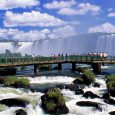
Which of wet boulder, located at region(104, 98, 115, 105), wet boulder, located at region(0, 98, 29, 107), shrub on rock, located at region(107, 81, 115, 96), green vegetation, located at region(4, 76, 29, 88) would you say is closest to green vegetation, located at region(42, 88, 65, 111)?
wet boulder, located at region(0, 98, 29, 107)

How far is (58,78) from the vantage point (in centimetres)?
8419

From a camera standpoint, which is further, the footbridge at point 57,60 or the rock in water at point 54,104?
the footbridge at point 57,60

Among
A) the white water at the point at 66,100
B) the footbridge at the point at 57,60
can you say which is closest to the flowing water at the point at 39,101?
the white water at the point at 66,100

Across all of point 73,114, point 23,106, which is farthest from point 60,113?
point 23,106

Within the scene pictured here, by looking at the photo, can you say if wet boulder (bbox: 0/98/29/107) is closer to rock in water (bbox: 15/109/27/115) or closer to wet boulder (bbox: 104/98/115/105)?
rock in water (bbox: 15/109/27/115)

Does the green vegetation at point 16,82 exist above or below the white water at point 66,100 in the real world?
above

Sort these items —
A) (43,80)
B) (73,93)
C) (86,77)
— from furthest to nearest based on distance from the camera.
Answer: (43,80), (86,77), (73,93)

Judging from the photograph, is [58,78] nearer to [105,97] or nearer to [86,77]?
[86,77]

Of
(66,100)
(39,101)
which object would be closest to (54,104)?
(39,101)

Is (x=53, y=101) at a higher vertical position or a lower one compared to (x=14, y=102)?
higher

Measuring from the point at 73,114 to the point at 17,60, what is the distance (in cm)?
4668

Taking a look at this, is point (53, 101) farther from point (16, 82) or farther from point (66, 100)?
point (16, 82)

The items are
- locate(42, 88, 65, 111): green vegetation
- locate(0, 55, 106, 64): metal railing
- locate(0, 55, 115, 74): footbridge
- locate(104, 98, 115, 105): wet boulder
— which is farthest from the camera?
locate(0, 55, 106, 64): metal railing

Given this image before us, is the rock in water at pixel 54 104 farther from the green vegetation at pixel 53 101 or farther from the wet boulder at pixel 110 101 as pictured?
the wet boulder at pixel 110 101
